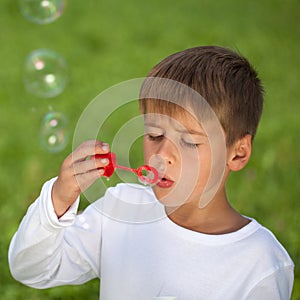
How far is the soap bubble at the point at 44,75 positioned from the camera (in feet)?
8.66

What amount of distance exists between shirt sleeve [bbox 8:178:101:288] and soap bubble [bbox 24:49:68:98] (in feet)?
3.49

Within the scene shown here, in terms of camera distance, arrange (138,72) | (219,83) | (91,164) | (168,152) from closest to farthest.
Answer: (91,164), (168,152), (219,83), (138,72)

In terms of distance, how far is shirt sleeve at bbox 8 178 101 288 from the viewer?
4.75 ft

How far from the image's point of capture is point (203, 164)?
1524mm

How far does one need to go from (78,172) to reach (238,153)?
0.48 metres

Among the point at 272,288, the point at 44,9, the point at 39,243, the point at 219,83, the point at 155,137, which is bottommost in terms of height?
the point at 272,288

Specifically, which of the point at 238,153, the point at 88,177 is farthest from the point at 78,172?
the point at 238,153

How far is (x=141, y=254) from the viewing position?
1.61m

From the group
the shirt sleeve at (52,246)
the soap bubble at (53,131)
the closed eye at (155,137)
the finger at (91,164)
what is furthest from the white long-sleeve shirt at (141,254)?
the soap bubble at (53,131)

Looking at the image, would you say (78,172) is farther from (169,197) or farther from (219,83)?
(219,83)

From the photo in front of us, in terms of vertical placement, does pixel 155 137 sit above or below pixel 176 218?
above

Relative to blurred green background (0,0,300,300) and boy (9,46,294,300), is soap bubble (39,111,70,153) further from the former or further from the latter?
boy (9,46,294,300)

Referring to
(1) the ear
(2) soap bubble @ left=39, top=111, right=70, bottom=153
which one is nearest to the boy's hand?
(1) the ear

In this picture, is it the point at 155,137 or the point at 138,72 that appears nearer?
the point at 155,137
